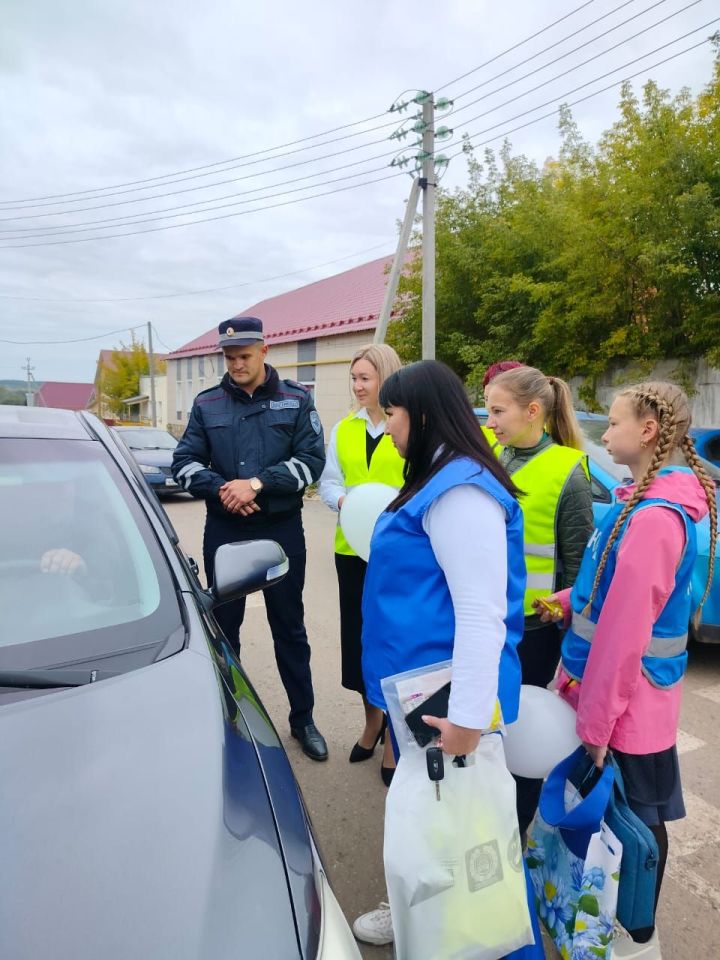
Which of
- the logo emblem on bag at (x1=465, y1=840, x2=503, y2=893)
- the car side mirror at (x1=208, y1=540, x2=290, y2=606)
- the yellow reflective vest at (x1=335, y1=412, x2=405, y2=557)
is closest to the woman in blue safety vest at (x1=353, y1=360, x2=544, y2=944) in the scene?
the logo emblem on bag at (x1=465, y1=840, x2=503, y2=893)

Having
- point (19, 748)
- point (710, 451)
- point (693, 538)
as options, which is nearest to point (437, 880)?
point (19, 748)

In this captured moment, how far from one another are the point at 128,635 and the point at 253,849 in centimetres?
69

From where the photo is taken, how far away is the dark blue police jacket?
3.02m

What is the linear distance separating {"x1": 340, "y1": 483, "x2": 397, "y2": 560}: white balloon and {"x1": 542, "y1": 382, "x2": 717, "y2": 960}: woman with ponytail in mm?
845

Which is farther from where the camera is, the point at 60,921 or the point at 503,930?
the point at 503,930

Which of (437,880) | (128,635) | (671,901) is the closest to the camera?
(437,880)

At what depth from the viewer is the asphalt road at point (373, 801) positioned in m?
2.06

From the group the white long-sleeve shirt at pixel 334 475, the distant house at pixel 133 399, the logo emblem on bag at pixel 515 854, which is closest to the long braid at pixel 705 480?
the logo emblem on bag at pixel 515 854

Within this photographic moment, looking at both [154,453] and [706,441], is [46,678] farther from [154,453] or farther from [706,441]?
[154,453]

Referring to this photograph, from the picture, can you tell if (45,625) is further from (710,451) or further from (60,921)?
(710,451)

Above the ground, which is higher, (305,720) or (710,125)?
(710,125)

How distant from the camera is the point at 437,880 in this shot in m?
1.39

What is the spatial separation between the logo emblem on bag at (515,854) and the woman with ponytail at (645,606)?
34 centimetres

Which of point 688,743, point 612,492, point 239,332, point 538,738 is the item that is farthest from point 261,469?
point 688,743
